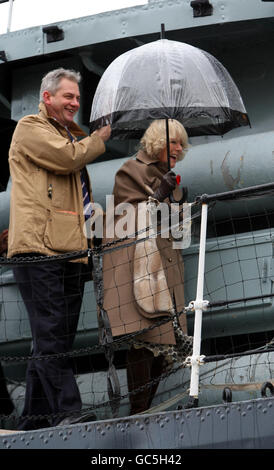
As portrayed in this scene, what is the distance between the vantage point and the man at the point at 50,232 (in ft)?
16.5

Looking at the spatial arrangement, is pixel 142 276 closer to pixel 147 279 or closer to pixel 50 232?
pixel 147 279

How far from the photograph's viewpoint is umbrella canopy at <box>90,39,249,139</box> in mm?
5180

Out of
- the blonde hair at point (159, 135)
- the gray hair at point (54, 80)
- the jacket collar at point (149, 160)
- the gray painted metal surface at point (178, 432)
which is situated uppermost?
the gray hair at point (54, 80)

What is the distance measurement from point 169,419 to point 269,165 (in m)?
2.32

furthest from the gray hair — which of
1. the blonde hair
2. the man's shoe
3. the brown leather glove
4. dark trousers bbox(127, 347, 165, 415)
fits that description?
the man's shoe

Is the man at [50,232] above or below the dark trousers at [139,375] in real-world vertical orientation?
above

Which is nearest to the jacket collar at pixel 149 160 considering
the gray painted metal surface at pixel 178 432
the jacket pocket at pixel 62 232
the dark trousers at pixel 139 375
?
the jacket pocket at pixel 62 232

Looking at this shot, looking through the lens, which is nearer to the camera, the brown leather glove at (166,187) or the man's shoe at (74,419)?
A: the man's shoe at (74,419)

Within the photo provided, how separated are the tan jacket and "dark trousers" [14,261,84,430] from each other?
133 mm

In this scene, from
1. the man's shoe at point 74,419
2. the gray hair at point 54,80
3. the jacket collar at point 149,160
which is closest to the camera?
the man's shoe at point 74,419

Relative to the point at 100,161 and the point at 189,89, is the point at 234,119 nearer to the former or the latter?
the point at 189,89

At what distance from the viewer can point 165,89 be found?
17.0 feet

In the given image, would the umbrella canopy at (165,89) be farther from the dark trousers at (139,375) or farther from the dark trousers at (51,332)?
the dark trousers at (139,375)

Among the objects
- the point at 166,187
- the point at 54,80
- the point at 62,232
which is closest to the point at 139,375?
the point at 62,232
